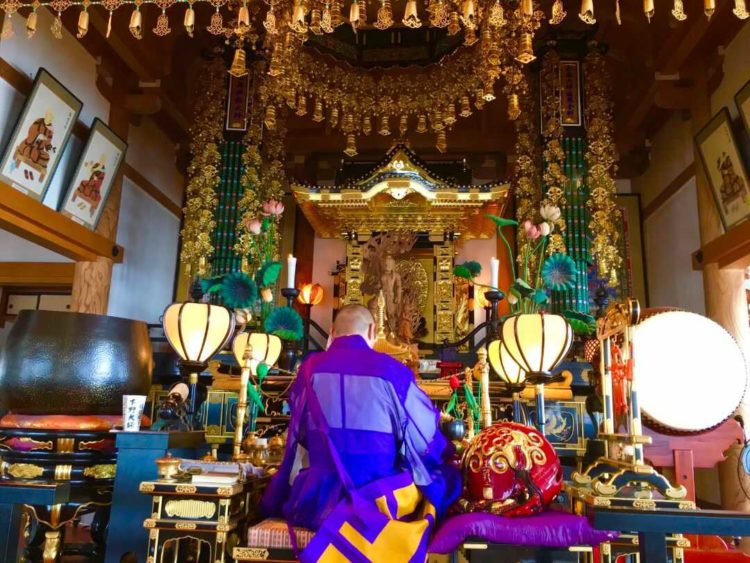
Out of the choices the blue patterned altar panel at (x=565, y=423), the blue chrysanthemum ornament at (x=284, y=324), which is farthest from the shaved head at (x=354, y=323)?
the blue chrysanthemum ornament at (x=284, y=324)

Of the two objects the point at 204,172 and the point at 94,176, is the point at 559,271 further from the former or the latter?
the point at 94,176

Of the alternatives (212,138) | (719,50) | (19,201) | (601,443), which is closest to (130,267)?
(212,138)

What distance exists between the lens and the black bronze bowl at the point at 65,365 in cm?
218

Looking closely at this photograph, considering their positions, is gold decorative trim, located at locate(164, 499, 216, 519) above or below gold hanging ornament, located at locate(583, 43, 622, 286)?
below

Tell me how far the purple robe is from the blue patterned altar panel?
6.65 feet

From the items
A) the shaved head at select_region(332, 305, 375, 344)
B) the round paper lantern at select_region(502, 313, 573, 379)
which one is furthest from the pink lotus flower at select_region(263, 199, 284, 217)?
the shaved head at select_region(332, 305, 375, 344)

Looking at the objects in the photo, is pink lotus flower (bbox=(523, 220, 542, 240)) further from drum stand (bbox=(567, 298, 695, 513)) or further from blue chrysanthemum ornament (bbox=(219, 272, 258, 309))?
drum stand (bbox=(567, 298, 695, 513))

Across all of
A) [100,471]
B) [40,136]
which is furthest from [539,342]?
[40,136]

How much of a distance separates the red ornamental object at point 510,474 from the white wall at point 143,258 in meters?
5.09

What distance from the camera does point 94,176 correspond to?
17.8 feet

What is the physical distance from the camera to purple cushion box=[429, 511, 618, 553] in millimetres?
1641

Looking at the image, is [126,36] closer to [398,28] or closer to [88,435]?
[398,28]

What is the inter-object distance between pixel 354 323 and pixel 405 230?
4555 mm

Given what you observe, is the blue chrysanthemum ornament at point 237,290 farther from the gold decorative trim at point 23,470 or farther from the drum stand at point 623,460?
the drum stand at point 623,460
